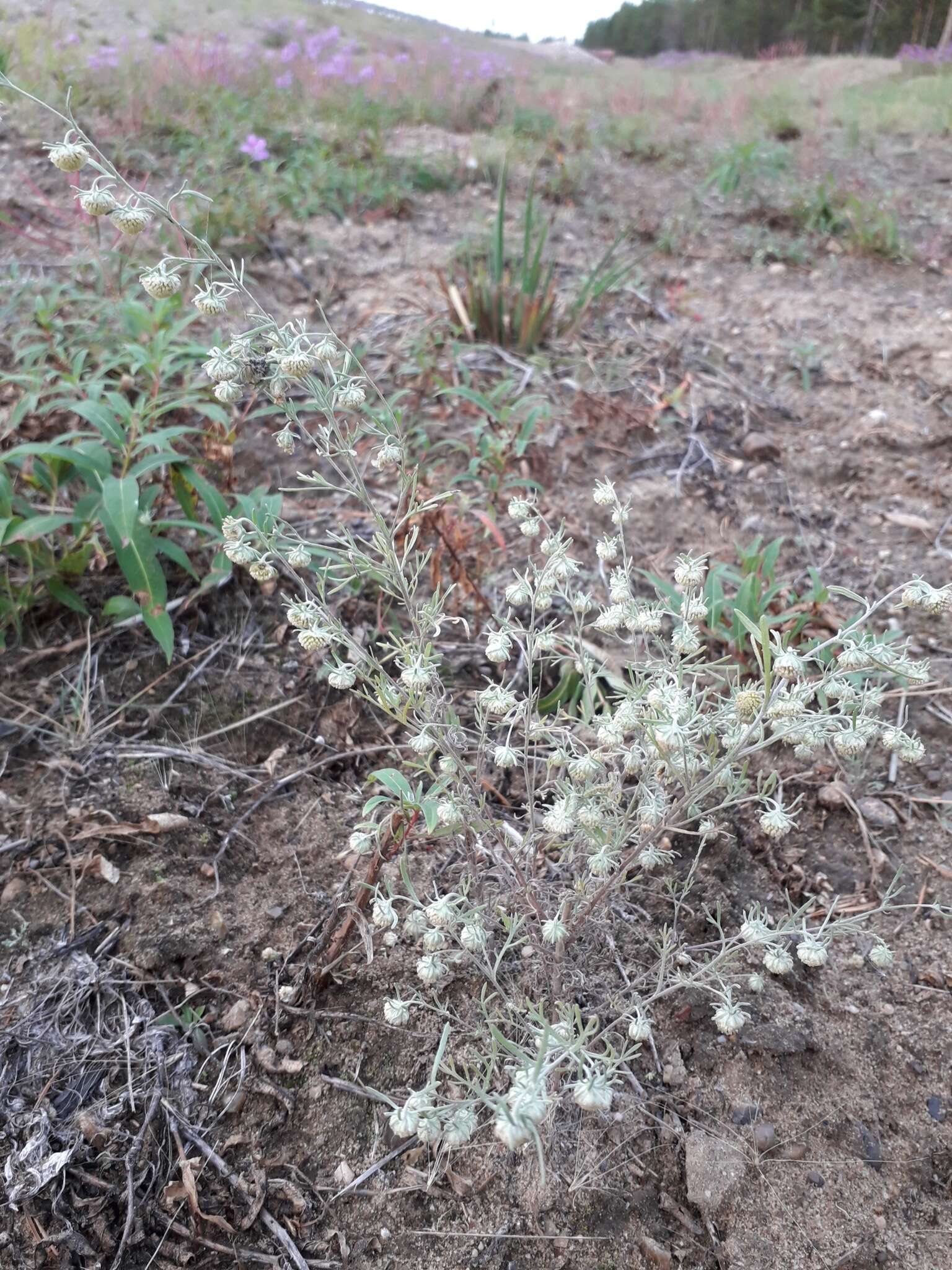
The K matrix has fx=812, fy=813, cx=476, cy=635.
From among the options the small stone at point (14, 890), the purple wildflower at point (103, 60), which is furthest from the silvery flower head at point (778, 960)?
the purple wildflower at point (103, 60)

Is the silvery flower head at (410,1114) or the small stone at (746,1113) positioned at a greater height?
the silvery flower head at (410,1114)

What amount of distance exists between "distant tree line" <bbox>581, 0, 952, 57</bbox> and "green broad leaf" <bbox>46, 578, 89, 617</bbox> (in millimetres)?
15101

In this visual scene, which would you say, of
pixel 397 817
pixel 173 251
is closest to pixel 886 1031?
pixel 397 817

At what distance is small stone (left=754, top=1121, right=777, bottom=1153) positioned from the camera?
1.41 m

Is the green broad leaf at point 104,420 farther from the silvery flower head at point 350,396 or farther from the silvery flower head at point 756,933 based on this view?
the silvery flower head at point 756,933

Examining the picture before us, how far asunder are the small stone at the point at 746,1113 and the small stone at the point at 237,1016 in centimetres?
90

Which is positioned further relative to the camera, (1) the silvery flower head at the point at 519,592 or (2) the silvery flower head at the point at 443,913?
(1) the silvery flower head at the point at 519,592

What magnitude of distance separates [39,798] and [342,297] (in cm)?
288

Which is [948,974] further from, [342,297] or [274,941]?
[342,297]

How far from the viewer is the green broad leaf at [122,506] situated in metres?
1.91

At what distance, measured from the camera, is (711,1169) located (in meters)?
→ 1.37

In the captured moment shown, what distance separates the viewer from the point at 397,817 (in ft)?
5.21

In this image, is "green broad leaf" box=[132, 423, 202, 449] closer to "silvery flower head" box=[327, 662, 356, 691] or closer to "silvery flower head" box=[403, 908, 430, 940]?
"silvery flower head" box=[327, 662, 356, 691]

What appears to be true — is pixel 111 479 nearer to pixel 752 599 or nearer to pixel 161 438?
pixel 161 438
